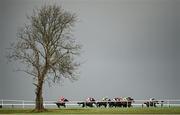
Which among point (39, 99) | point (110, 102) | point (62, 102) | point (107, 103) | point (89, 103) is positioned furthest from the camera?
point (62, 102)

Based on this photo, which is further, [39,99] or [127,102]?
[127,102]

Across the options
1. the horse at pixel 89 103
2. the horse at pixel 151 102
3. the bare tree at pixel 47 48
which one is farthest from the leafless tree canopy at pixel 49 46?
the horse at pixel 151 102

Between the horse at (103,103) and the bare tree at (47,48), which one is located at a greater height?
the bare tree at (47,48)

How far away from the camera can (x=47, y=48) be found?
33.3 m

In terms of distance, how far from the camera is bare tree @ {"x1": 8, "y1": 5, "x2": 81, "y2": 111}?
1303 inches

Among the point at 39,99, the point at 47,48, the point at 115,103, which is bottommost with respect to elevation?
the point at 115,103

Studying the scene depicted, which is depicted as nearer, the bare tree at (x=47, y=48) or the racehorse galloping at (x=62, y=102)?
the bare tree at (x=47, y=48)

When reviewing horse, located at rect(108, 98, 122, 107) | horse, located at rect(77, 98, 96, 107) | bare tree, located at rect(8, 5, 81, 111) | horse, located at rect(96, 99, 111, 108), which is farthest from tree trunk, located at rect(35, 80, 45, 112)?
horse, located at rect(108, 98, 122, 107)

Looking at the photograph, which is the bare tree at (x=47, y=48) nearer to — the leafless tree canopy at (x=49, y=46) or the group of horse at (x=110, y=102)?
the leafless tree canopy at (x=49, y=46)

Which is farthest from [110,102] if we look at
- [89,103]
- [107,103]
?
[89,103]

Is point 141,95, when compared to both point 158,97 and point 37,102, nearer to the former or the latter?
point 158,97

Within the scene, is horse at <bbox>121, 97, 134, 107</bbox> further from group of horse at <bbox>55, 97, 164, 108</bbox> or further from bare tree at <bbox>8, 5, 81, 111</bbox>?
bare tree at <bbox>8, 5, 81, 111</bbox>

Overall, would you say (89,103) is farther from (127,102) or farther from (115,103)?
(127,102)

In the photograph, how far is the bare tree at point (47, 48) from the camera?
109 ft
